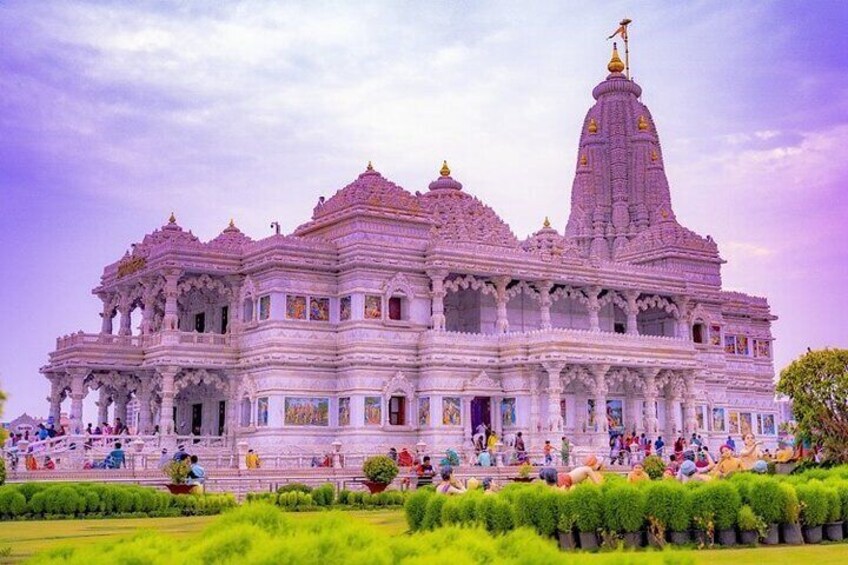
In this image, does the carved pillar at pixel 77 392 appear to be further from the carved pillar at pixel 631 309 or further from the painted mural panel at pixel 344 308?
the carved pillar at pixel 631 309

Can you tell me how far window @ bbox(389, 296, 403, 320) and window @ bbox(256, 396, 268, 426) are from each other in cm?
635

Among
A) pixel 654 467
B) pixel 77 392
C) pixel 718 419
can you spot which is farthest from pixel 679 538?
pixel 718 419

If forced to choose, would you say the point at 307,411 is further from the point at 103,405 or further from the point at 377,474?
the point at 377,474

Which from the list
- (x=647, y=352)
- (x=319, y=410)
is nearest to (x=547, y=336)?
(x=647, y=352)

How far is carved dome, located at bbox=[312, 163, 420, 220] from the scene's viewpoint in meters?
44.3

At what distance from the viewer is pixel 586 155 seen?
64.2 m

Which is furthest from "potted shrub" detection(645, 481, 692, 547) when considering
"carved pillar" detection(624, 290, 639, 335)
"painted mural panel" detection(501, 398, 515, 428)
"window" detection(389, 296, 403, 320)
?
"carved pillar" detection(624, 290, 639, 335)

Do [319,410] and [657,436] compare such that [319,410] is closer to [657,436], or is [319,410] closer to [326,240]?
[326,240]

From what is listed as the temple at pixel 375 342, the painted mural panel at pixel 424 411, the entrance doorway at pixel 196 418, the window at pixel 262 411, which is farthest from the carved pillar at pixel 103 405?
the painted mural panel at pixel 424 411

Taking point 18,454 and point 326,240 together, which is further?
point 326,240

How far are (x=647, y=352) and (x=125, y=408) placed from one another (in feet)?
76.1

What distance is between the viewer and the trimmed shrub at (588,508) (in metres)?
15.8

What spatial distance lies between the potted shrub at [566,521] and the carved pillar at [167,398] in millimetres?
27687

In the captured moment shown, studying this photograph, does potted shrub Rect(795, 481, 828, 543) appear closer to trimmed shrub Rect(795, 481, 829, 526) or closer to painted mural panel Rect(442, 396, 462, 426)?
trimmed shrub Rect(795, 481, 829, 526)
